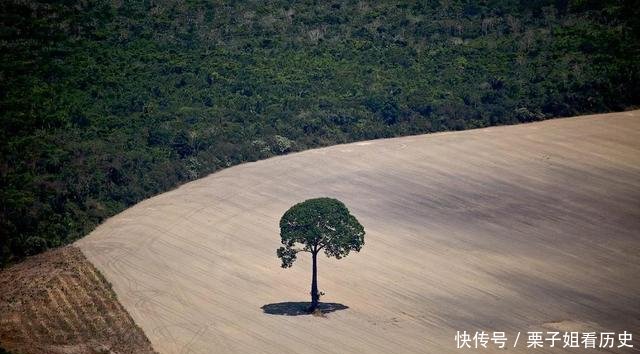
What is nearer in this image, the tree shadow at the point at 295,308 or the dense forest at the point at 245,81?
the tree shadow at the point at 295,308

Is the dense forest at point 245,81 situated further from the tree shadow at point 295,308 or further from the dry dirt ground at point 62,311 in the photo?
the tree shadow at point 295,308

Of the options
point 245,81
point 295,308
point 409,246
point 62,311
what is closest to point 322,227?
point 295,308

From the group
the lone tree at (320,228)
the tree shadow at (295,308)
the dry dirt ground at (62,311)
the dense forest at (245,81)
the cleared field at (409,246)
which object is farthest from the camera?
the dense forest at (245,81)

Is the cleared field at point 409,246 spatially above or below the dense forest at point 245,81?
below

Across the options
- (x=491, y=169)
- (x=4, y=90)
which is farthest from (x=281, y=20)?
(x=491, y=169)

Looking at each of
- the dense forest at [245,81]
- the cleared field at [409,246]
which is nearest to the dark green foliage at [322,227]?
the cleared field at [409,246]

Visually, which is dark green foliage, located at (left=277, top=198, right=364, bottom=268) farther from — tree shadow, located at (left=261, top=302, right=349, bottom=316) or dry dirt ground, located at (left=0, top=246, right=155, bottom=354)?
dry dirt ground, located at (left=0, top=246, right=155, bottom=354)
